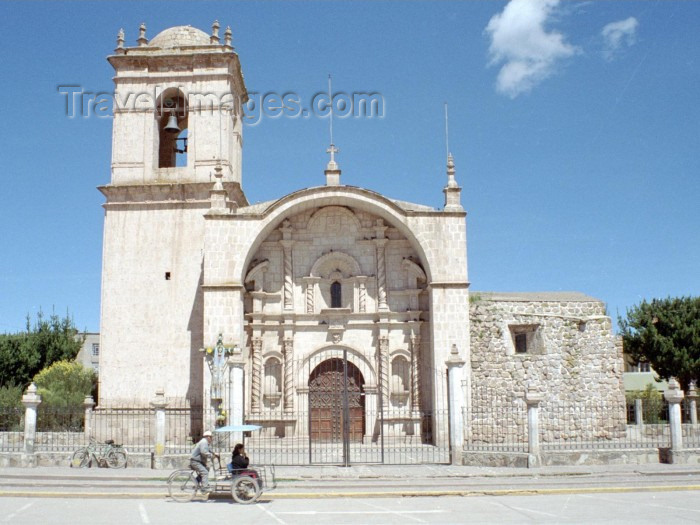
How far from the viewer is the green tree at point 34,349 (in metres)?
33.1

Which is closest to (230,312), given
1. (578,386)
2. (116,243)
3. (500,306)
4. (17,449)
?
(116,243)

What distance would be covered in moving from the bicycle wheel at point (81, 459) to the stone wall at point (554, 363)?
11.0m

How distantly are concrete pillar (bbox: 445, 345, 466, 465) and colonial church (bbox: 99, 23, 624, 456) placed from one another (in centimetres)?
298

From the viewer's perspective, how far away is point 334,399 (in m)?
23.0

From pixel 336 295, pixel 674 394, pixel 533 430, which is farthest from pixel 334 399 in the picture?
pixel 674 394

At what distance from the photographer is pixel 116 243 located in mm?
24344

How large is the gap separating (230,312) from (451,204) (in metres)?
7.83

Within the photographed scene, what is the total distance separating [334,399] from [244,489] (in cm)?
1064

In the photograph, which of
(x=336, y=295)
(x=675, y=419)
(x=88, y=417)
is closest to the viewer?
(x=675, y=419)

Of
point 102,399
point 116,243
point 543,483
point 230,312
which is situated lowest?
point 543,483

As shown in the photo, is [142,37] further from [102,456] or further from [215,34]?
[102,456]

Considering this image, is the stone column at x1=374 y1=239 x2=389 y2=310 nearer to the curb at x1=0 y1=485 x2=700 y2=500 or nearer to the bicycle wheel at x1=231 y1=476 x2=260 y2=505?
the curb at x1=0 y1=485 x2=700 y2=500

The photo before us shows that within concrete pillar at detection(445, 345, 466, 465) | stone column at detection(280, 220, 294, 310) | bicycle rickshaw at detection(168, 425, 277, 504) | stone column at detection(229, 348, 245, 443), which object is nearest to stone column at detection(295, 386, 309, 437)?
stone column at detection(280, 220, 294, 310)

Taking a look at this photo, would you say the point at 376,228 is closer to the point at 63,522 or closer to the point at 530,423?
the point at 530,423
